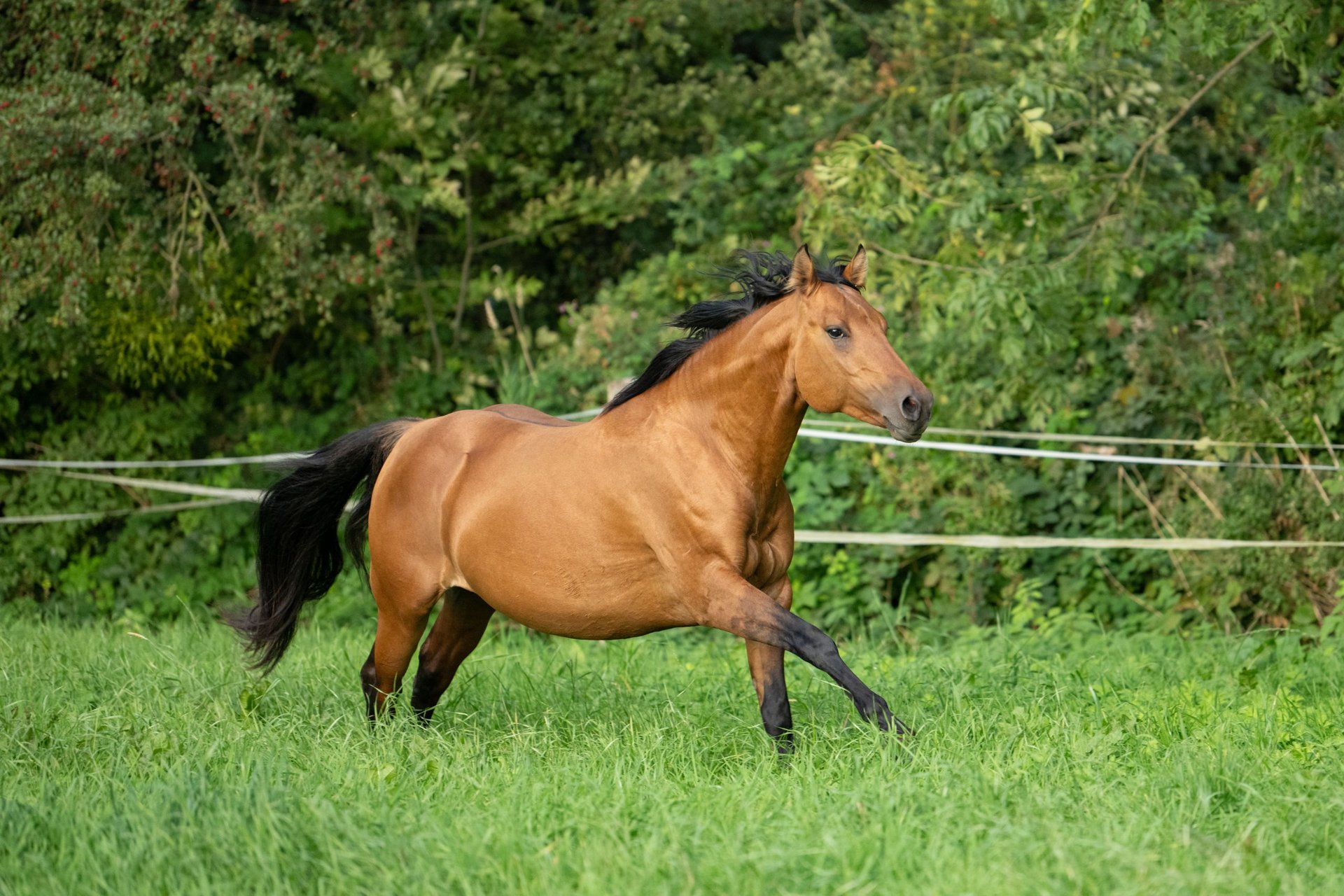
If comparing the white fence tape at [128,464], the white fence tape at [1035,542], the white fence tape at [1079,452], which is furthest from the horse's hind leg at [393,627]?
the white fence tape at [128,464]

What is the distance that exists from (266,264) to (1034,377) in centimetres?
540

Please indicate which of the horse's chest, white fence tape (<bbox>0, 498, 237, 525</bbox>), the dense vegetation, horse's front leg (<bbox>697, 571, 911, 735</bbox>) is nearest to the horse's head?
the horse's chest

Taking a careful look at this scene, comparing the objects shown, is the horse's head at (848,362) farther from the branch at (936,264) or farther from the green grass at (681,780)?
the branch at (936,264)

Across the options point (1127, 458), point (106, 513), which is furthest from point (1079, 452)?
point (106, 513)

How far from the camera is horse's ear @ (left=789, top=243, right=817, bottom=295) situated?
176 inches

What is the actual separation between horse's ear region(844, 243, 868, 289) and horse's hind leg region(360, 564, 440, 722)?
2003 millimetres

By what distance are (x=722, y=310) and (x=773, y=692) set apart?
136cm

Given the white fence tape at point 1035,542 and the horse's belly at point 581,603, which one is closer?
the horse's belly at point 581,603

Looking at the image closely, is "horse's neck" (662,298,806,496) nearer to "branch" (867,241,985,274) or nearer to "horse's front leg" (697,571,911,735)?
"horse's front leg" (697,571,911,735)

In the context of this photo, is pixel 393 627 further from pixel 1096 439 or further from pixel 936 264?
pixel 1096 439

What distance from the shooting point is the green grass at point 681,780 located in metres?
3.32

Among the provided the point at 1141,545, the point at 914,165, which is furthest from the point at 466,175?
the point at 1141,545

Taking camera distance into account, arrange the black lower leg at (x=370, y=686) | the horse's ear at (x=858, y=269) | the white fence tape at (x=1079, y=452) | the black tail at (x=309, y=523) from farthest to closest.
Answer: the white fence tape at (x=1079, y=452)
the black tail at (x=309, y=523)
the black lower leg at (x=370, y=686)
the horse's ear at (x=858, y=269)

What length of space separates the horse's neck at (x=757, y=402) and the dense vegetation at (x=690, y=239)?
8.42ft
